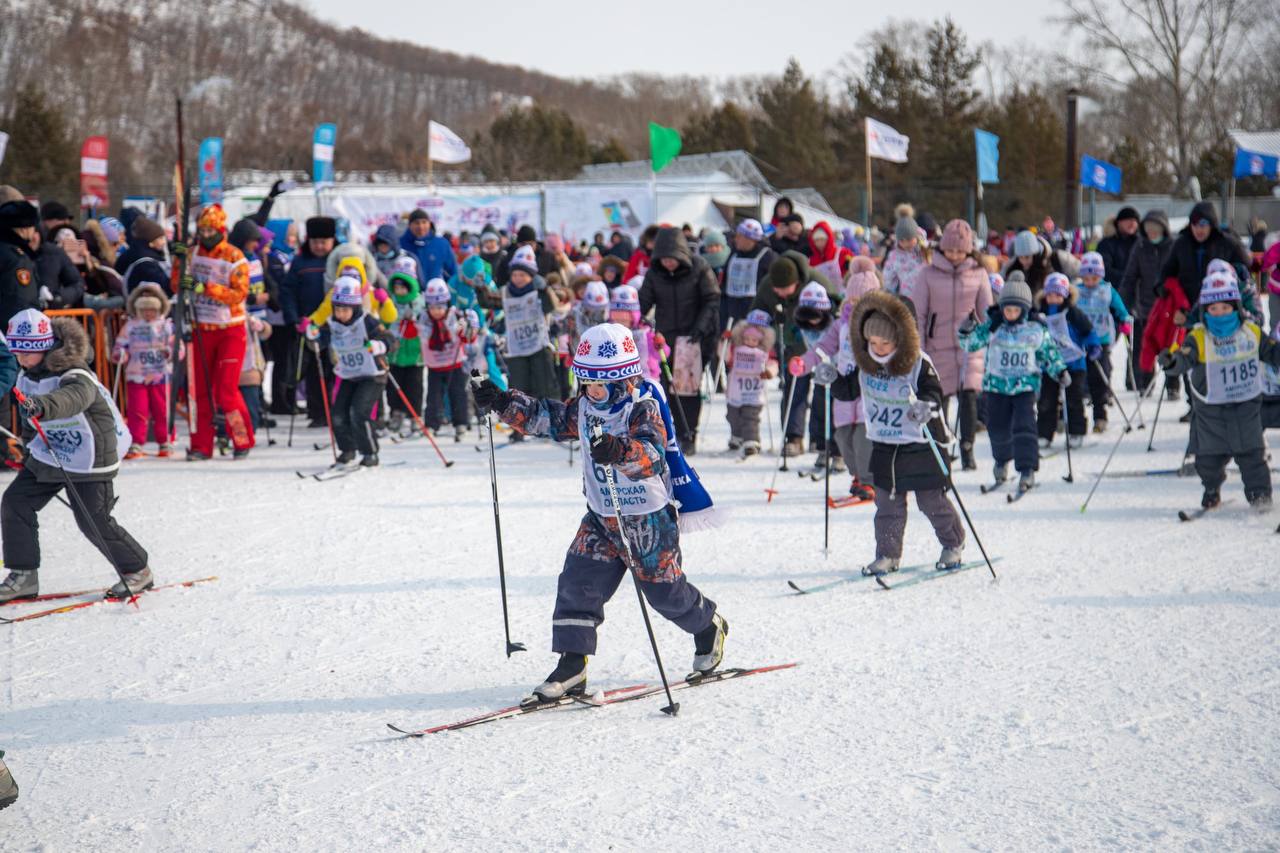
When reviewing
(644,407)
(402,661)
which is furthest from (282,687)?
(644,407)

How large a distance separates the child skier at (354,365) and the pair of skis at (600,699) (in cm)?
528

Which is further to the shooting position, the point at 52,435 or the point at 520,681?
the point at 52,435

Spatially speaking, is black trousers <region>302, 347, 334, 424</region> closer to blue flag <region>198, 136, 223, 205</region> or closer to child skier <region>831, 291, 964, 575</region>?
child skier <region>831, 291, 964, 575</region>

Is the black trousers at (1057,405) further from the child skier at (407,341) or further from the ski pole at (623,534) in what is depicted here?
the ski pole at (623,534)

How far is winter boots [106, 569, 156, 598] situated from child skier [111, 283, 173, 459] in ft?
14.2

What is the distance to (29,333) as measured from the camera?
6.06 m

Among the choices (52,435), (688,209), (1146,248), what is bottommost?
(52,435)

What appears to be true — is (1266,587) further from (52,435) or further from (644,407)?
(52,435)

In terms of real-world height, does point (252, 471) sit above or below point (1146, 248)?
below

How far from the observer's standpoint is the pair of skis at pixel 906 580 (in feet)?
20.5

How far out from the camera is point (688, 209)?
3130cm

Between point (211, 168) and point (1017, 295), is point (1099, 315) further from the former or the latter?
point (211, 168)

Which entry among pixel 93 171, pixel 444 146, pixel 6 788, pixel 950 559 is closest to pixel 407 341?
pixel 950 559

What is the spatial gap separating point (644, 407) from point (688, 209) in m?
27.2
